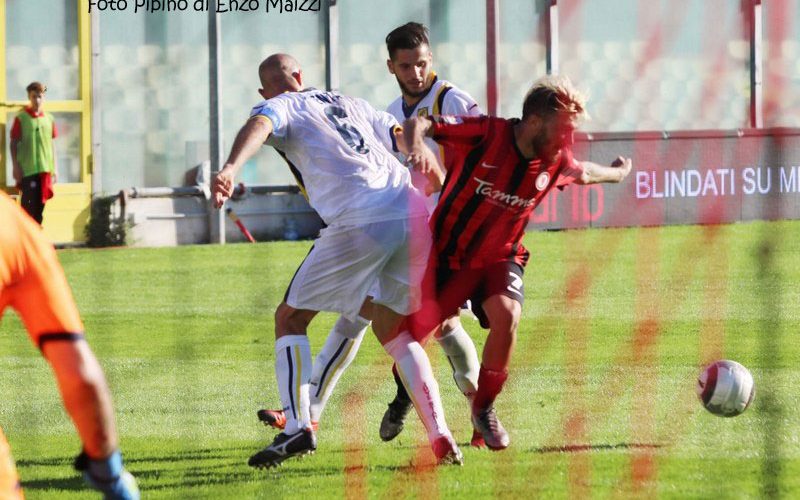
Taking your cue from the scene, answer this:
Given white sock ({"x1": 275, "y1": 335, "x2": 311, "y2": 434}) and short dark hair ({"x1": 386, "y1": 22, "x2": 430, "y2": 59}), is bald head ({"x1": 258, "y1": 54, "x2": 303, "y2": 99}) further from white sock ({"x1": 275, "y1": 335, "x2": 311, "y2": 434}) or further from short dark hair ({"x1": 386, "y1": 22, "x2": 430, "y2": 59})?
white sock ({"x1": 275, "y1": 335, "x2": 311, "y2": 434})

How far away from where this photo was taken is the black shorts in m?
6.01

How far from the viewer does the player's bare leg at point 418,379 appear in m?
5.67

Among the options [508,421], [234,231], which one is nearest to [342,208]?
[508,421]

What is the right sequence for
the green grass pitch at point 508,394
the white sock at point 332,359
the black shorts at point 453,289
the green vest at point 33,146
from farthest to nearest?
the green vest at point 33,146 < the white sock at point 332,359 < the black shorts at point 453,289 < the green grass pitch at point 508,394

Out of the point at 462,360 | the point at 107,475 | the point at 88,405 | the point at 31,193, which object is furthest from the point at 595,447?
the point at 31,193

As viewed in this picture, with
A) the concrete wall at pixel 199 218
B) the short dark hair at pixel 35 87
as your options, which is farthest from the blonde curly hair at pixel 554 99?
the concrete wall at pixel 199 218

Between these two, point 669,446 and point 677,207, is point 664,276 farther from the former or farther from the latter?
point 669,446

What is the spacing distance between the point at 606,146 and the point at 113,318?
382 inches

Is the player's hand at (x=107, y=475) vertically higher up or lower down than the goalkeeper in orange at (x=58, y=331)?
lower down

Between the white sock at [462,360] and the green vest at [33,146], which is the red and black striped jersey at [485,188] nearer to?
the white sock at [462,360]

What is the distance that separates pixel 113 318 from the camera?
11.6 metres

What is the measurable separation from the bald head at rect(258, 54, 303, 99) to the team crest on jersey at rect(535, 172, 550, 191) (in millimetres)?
1113

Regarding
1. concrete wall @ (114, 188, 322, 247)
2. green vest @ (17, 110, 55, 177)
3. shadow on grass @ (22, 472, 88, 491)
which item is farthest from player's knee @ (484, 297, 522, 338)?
concrete wall @ (114, 188, 322, 247)

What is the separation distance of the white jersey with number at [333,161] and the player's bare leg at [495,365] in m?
0.57
